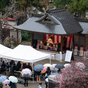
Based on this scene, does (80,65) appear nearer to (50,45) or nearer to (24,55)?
(24,55)

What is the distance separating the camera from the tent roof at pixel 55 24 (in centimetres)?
2025

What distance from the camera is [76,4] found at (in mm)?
19688

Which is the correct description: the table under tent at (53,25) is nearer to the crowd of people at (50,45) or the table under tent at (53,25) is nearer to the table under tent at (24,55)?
the crowd of people at (50,45)

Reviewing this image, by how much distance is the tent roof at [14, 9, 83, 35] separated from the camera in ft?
66.4

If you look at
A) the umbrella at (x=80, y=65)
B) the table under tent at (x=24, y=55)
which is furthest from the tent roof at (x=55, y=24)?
the umbrella at (x=80, y=65)

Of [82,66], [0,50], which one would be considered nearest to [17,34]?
[0,50]

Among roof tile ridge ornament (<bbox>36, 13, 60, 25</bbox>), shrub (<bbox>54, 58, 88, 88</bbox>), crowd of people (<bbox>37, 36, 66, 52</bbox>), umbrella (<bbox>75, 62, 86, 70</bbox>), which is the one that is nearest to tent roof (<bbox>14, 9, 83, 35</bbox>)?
roof tile ridge ornament (<bbox>36, 13, 60, 25</bbox>)

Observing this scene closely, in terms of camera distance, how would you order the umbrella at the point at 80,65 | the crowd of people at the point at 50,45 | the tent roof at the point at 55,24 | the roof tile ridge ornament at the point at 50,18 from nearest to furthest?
the umbrella at the point at 80,65, the tent roof at the point at 55,24, the roof tile ridge ornament at the point at 50,18, the crowd of people at the point at 50,45

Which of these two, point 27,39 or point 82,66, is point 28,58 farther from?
point 27,39

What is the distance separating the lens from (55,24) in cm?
2097

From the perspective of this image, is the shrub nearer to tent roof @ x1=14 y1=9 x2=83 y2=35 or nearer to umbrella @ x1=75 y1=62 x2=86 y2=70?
umbrella @ x1=75 y1=62 x2=86 y2=70

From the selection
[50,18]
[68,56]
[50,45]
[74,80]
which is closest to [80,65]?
[74,80]

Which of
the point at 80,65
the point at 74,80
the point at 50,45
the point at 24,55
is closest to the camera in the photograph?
the point at 74,80

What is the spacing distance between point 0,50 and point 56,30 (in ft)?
20.3
